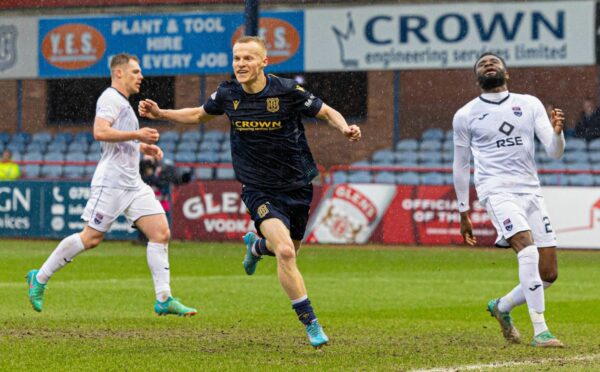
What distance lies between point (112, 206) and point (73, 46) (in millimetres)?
19972

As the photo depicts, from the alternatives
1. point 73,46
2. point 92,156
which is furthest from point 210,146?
point 73,46

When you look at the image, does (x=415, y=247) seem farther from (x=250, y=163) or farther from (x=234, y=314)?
(x=250, y=163)

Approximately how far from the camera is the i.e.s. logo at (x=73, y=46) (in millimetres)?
31016

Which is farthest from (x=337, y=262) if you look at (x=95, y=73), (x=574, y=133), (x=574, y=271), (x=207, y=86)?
(x=207, y=86)

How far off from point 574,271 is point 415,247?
5429 mm

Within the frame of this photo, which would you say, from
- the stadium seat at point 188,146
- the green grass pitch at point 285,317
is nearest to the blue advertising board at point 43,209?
the green grass pitch at point 285,317

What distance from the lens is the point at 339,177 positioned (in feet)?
82.7

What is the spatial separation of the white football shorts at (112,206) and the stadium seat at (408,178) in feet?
45.7

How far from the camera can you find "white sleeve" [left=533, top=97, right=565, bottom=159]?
976cm

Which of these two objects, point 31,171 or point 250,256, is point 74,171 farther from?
point 250,256

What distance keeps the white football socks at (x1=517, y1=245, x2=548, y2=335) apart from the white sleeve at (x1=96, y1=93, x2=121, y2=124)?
3.83 metres

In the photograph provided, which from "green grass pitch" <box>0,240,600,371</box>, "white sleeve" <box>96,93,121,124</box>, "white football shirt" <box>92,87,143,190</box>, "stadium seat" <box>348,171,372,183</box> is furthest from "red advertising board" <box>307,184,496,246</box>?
"white sleeve" <box>96,93,121,124</box>

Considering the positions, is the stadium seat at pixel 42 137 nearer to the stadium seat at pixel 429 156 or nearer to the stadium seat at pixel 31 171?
the stadium seat at pixel 31 171

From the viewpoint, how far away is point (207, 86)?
1374 inches
